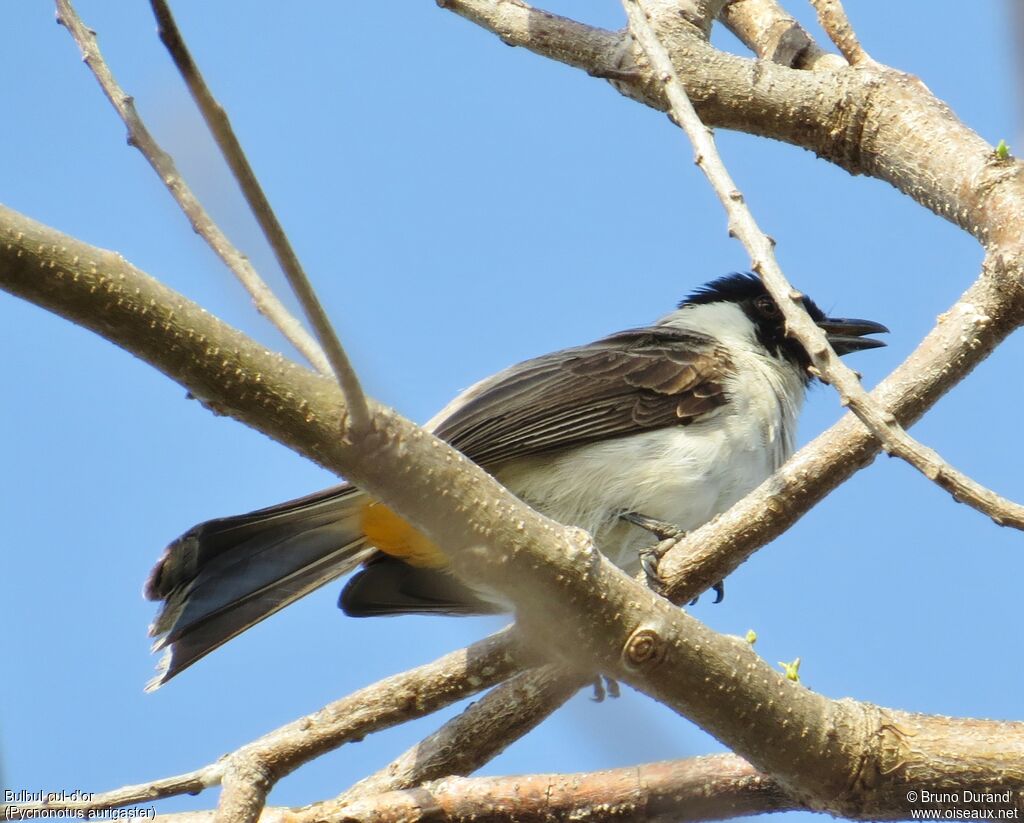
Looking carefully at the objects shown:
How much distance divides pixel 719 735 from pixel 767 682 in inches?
6.1

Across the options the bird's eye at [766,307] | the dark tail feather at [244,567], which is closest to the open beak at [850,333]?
the bird's eye at [766,307]

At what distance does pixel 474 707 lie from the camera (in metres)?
3.81

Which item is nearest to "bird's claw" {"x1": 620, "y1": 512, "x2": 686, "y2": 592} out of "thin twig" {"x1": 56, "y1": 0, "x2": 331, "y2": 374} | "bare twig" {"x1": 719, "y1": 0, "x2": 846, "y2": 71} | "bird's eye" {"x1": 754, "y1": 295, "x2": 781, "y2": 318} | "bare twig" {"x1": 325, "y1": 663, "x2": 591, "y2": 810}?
"bare twig" {"x1": 325, "y1": 663, "x2": 591, "y2": 810}

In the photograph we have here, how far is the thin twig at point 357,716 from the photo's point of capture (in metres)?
3.33

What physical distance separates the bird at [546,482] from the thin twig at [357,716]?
57 centimetres

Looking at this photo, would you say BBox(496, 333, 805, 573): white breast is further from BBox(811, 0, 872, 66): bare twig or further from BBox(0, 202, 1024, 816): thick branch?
BBox(0, 202, 1024, 816): thick branch

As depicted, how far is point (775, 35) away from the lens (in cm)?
488

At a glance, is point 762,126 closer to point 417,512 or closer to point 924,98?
point 924,98

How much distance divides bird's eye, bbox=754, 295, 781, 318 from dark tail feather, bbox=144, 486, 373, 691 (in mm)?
2410

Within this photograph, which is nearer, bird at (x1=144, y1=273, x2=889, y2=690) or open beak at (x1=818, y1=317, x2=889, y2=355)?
bird at (x1=144, y1=273, x2=889, y2=690)

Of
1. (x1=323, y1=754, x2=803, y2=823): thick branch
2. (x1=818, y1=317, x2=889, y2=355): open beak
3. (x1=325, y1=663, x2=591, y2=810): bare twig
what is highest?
(x1=818, y1=317, x2=889, y2=355): open beak

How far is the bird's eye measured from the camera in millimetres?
6062

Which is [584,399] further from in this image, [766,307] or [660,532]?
[766,307]

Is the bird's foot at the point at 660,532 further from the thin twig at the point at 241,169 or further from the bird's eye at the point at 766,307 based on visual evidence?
the thin twig at the point at 241,169
